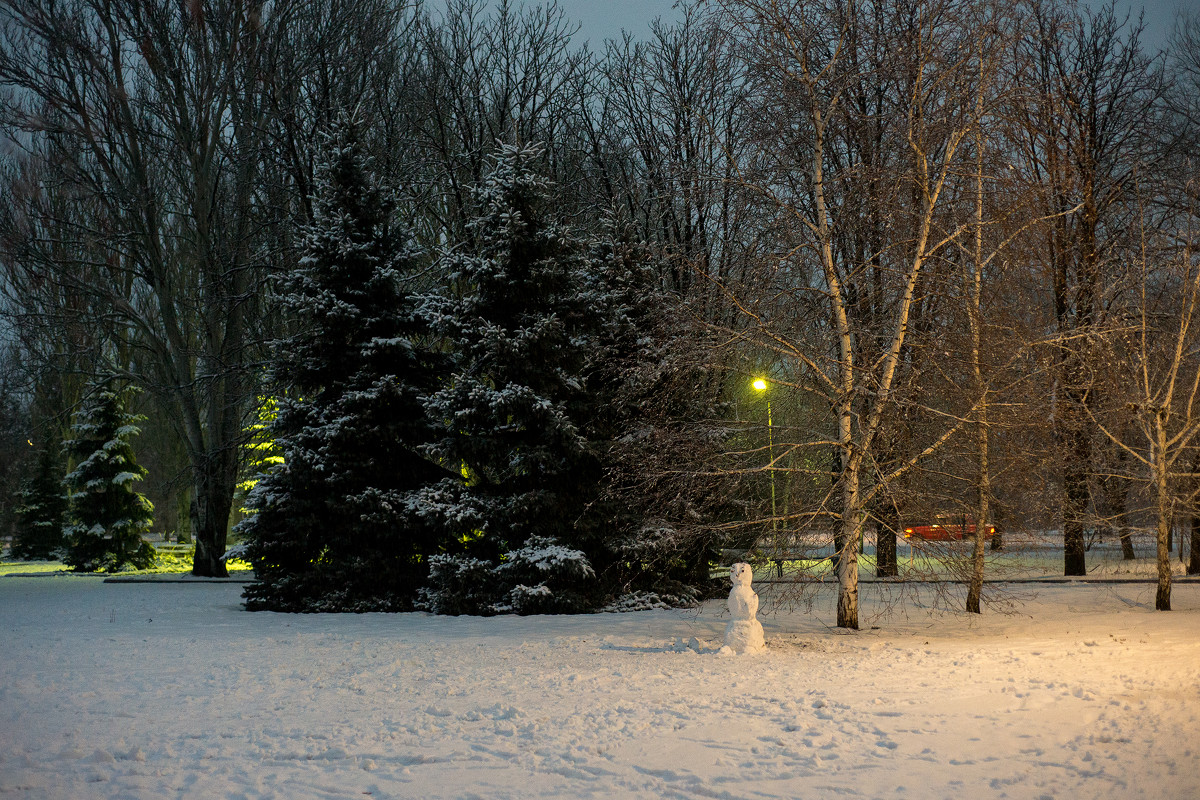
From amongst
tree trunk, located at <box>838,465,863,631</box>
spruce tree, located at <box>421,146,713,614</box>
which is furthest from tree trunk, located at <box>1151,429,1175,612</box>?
spruce tree, located at <box>421,146,713,614</box>

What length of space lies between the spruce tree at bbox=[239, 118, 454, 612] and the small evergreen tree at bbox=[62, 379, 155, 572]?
46.6ft

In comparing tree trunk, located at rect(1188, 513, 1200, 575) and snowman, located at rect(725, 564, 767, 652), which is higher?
tree trunk, located at rect(1188, 513, 1200, 575)

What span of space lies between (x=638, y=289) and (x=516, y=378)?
283 centimetres

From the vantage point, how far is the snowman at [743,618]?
10562 millimetres

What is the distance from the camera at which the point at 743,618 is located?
1067cm

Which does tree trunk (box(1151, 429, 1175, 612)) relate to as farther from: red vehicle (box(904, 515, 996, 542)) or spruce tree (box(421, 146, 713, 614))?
spruce tree (box(421, 146, 713, 614))

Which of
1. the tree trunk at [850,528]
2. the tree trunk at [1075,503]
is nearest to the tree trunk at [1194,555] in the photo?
the tree trunk at [1075,503]

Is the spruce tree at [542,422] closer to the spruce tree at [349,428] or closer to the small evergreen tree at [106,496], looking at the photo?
the spruce tree at [349,428]

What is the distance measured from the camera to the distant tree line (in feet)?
39.4

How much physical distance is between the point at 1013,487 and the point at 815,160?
5.81 meters

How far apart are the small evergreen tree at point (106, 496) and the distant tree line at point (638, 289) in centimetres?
299

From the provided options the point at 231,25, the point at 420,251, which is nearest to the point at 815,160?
the point at 420,251

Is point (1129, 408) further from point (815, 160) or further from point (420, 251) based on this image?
point (420, 251)

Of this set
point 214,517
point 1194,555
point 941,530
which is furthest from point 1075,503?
point 214,517
